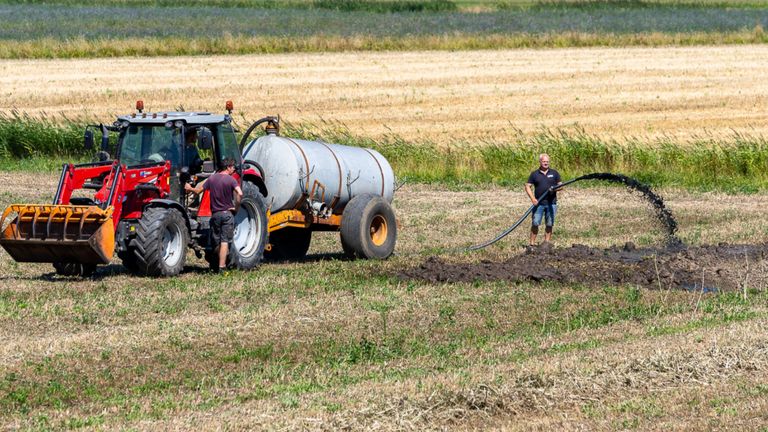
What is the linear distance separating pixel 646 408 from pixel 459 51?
40.2 meters

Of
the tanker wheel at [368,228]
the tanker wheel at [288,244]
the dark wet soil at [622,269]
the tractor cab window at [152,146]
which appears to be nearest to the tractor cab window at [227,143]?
the tractor cab window at [152,146]

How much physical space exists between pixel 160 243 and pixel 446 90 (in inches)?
978

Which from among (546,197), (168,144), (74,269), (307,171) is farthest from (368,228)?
(74,269)

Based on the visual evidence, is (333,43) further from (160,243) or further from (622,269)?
(160,243)

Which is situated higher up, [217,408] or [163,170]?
[163,170]

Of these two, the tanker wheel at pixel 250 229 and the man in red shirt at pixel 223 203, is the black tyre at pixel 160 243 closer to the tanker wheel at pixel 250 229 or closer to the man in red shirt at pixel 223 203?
the man in red shirt at pixel 223 203

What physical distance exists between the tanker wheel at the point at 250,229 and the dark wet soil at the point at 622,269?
6.59ft

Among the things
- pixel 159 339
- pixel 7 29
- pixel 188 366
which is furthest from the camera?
pixel 7 29

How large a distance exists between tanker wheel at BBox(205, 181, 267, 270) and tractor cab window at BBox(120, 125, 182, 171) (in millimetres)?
1124

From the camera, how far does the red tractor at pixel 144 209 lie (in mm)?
14008

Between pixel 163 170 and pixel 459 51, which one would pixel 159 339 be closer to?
pixel 163 170

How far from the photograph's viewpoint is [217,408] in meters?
9.12

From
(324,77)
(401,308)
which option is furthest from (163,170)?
(324,77)

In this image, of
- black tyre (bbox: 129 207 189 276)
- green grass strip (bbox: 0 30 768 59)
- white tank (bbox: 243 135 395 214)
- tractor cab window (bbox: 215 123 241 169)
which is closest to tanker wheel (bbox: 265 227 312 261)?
white tank (bbox: 243 135 395 214)
